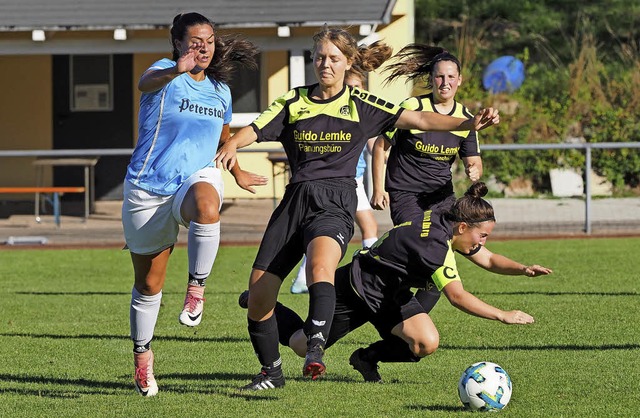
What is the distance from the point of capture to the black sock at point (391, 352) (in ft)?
23.3

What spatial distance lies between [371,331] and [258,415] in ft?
11.0

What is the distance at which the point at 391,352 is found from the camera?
7156mm

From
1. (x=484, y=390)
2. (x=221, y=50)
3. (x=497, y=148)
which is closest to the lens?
(x=484, y=390)

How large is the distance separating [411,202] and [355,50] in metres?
2.36

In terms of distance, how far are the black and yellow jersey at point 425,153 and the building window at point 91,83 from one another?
13732 millimetres

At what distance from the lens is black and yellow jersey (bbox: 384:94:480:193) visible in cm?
911

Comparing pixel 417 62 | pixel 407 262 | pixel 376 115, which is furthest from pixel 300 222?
pixel 417 62

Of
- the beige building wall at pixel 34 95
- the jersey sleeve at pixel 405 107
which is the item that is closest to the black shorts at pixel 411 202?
the jersey sleeve at pixel 405 107

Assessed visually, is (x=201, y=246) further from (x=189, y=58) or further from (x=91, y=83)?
(x=91, y=83)

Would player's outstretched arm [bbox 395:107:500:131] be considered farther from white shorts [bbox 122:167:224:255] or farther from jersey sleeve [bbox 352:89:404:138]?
white shorts [bbox 122:167:224:255]

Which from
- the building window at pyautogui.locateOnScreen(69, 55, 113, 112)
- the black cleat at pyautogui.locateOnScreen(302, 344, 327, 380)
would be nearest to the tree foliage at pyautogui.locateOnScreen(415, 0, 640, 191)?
the building window at pyautogui.locateOnScreen(69, 55, 113, 112)

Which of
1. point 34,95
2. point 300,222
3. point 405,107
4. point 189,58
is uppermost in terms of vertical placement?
point 189,58

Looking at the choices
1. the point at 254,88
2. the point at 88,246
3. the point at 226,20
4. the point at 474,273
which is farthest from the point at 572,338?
the point at 254,88

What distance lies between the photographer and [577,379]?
23.6ft
